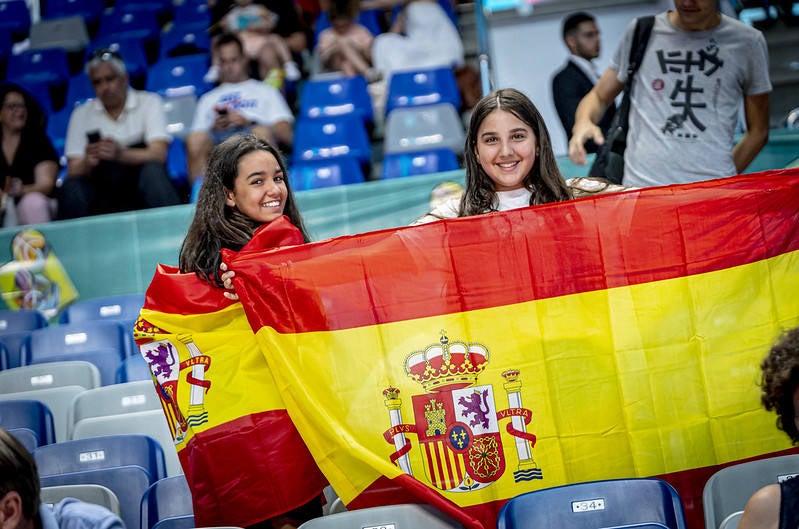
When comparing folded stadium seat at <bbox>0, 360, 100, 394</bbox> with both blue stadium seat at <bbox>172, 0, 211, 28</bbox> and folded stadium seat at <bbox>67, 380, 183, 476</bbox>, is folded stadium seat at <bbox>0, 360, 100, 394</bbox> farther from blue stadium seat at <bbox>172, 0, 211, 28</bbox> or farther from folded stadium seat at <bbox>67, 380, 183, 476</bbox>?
blue stadium seat at <bbox>172, 0, 211, 28</bbox>

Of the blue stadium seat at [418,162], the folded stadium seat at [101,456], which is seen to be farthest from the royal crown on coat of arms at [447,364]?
the blue stadium seat at [418,162]

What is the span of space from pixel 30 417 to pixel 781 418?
11.0 ft

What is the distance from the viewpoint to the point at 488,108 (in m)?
3.71

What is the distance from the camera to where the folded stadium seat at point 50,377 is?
17.2 feet

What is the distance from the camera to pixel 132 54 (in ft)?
32.4

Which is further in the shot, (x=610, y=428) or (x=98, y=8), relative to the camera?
(x=98, y=8)

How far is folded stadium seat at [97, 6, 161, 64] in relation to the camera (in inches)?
403

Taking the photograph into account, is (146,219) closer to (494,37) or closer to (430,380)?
(430,380)

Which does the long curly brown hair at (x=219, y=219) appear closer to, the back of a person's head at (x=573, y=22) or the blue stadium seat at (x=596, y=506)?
the blue stadium seat at (x=596, y=506)

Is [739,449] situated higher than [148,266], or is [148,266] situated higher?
[148,266]

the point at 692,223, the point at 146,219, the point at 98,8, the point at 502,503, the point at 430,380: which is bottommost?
the point at 502,503

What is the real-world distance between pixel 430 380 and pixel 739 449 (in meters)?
1.06

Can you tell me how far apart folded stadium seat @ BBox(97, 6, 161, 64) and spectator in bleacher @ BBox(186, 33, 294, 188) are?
2.02 meters

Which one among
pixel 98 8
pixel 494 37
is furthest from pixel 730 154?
pixel 98 8
